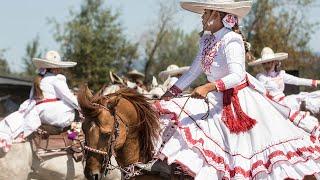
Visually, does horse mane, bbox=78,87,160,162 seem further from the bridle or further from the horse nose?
the horse nose

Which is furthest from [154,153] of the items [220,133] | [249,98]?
[249,98]

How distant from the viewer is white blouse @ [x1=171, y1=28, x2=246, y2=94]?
5.39m

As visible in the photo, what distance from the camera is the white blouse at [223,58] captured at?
539 centimetres

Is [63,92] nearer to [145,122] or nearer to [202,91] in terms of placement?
[145,122]

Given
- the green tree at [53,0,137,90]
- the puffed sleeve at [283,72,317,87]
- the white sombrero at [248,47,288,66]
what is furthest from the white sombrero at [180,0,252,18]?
the green tree at [53,0,137,90]

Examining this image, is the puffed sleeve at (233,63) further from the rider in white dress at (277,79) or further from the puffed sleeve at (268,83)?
the puffed sleeve at (268,83)

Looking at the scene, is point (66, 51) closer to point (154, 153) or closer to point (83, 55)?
point (83, 55)

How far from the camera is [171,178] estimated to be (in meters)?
5.46

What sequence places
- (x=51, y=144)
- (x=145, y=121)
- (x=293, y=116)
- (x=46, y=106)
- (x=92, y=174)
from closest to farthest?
(x=92, y=174) → (x=145, y=121) → (x=293, y=116) → (x=46, y=106) → (x=51, y=144)

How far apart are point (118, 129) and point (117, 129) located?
0.01 m

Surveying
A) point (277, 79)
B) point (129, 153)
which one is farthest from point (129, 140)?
point (277, 79)

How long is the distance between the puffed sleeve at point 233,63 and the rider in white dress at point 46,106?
396cm

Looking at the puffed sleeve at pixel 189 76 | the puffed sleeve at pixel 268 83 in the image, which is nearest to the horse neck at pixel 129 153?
the puffed sleeve at pixel 189 76

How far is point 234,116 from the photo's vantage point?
5.51 meters
